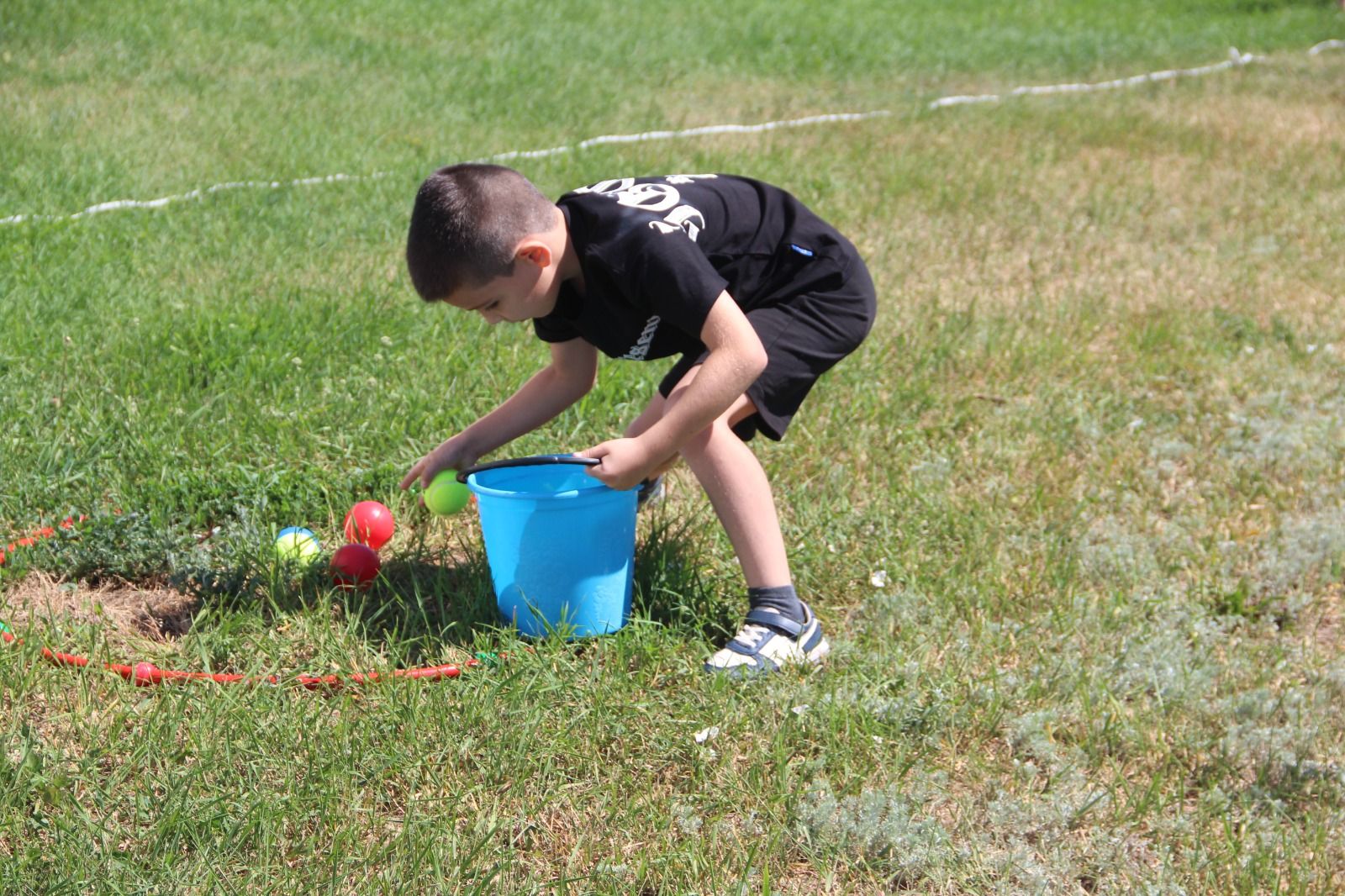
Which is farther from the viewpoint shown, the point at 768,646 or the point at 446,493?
the point at 446,493

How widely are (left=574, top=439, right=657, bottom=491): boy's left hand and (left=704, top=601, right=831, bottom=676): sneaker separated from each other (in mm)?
441

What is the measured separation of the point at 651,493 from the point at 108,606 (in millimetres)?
1322

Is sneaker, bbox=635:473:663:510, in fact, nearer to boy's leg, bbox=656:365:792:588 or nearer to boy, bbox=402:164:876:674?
boy, bbox=402:164:876:674

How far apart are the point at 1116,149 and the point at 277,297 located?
5.41 m

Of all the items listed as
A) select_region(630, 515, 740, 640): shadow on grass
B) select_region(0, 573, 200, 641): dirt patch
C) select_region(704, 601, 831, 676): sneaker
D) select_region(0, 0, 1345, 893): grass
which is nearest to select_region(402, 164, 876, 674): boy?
select_region(704, 601, 831, 676): sneaker

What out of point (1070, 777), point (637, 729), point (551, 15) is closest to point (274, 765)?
point (637, 729)

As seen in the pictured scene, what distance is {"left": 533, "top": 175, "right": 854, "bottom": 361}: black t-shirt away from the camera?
2.52 metres

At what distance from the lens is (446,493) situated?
10.0 feet

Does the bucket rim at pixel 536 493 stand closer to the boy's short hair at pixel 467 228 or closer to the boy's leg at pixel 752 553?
the boy's leg at pixel 752 553

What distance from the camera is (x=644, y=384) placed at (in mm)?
4109

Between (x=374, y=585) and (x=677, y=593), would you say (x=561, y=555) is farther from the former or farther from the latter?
(x=374, y=585)

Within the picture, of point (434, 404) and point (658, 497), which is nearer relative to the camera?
point (658, 497)

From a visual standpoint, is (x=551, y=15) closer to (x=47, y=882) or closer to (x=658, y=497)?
(x=658, y=497)

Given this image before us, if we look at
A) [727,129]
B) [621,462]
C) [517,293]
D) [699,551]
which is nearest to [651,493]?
[699,551]
